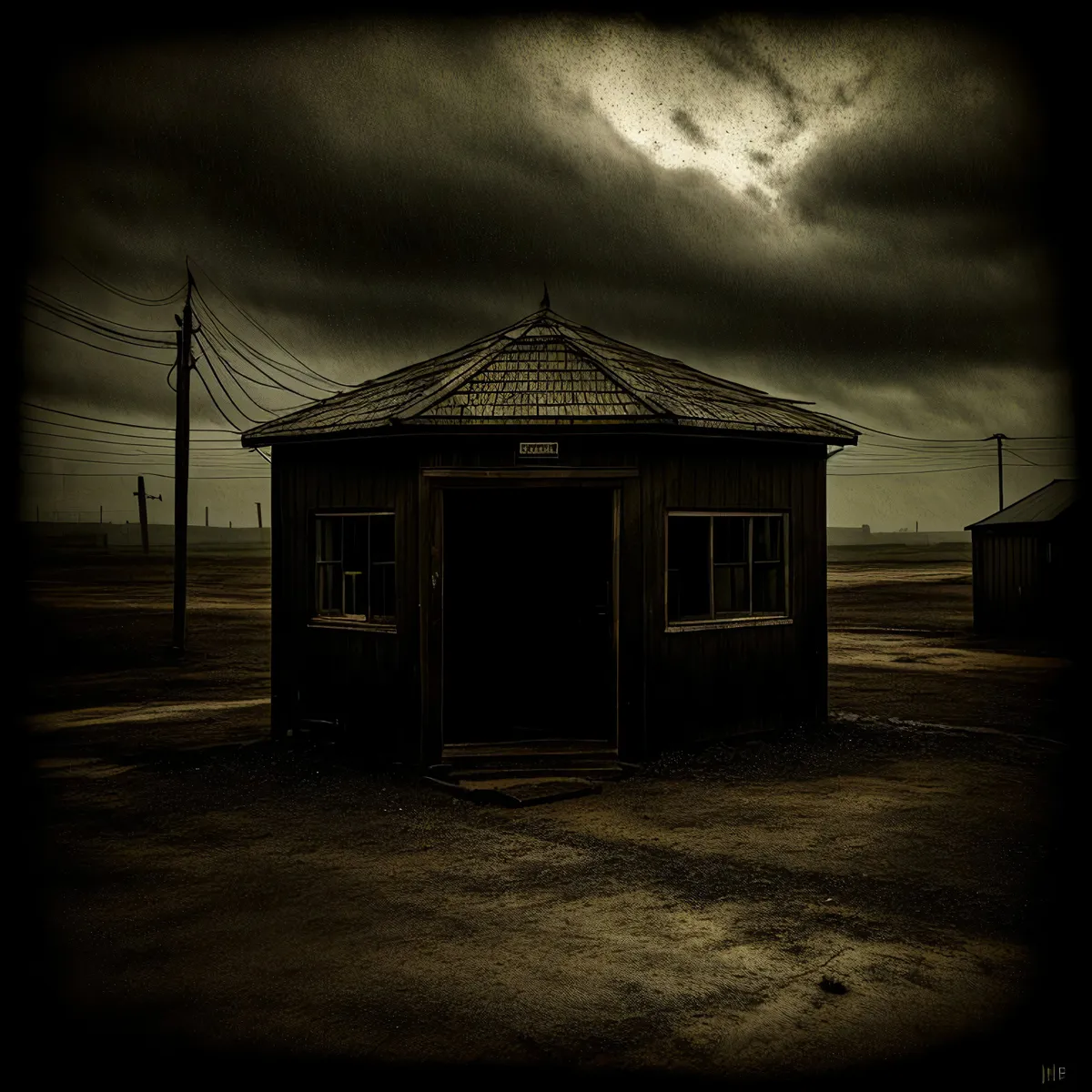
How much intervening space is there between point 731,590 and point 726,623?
1.76 feet

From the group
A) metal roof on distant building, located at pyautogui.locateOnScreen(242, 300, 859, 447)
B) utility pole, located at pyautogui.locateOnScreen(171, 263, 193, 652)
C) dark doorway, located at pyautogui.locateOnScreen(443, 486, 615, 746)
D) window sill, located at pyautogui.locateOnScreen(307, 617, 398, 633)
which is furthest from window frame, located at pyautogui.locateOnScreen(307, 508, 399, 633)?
utility pole, located at pyautogui.locateOnScreen(171, 263, 193, 652)

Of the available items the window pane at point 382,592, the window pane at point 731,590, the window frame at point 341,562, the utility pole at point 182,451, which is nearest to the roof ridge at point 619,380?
the window pane at point 731,590

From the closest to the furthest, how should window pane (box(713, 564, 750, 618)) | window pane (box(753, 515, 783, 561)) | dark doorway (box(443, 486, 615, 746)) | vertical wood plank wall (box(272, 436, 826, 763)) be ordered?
vertical wood plank wall (box(272, 436, 826, 763))
window pane (box(713, 564, 750, 618))
window pane (box(753, 515, 783, 561))
dark doorway (box(443, 486, 615, 746))

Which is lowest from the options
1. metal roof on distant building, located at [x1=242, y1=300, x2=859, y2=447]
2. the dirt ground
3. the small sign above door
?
the dirt ground

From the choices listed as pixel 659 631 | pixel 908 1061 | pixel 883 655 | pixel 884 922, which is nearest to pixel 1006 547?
pixel 883 655

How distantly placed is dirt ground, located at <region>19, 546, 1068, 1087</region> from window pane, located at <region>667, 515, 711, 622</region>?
5.49ft

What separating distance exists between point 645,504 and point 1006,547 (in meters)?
18.0

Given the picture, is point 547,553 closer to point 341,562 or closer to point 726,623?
point 726,623

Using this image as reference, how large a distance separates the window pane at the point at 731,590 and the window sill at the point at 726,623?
0.16 m

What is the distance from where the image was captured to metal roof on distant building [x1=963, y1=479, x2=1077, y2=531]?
75.8 ft

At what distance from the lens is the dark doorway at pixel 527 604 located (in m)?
11.5

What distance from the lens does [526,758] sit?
9.55 metres

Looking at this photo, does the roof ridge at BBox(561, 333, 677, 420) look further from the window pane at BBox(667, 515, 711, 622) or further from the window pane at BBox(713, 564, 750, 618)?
the window pane at BBox(713, 564, 750, 618)

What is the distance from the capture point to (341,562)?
10.6 m
